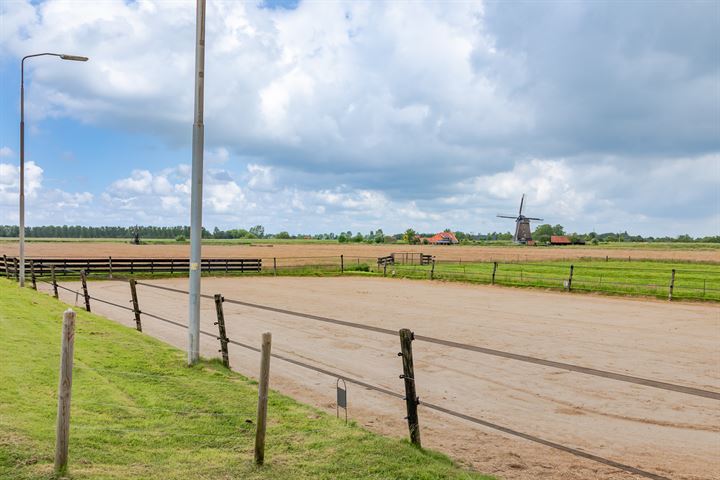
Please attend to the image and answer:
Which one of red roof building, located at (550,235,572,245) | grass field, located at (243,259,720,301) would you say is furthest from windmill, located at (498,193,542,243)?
grass field, located at (243,259,720,301)

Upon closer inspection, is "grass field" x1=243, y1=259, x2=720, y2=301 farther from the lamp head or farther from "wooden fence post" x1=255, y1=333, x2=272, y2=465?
"wooden fence post" x1=255, y1=333, x2=272, y2=465

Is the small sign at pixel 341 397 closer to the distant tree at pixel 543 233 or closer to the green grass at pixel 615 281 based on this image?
the green grass at pixel 615 281

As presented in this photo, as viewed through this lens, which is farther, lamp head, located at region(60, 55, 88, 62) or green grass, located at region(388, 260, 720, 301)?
green grass, located at region(388, 260, 720, 301)

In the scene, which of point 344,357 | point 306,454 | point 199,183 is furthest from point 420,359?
point 306,454

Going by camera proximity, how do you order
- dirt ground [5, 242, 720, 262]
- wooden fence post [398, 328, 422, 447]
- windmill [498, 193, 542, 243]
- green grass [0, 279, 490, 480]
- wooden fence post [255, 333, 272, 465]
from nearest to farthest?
green grass [0, 279, 490, 480] < wooden fence post [255, 333, 272, 465] < wooden fence post [398, 328, 422, 447] < dirt ground [5, 242, 720, 262] < windmill [498, 193, 542, 243]

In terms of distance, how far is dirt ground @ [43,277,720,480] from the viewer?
21.2ft

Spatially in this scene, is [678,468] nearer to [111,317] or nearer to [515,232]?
[111,317]

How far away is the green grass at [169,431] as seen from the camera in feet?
16.1

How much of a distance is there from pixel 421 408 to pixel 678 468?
326 cm

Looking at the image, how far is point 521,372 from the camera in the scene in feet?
33.7

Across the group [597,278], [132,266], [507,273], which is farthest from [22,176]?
[597,278]

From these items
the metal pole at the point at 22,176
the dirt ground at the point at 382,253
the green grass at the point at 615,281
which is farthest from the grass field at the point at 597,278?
the dirt ground at the point at 382,253

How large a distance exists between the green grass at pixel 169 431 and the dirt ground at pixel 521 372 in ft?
3.16

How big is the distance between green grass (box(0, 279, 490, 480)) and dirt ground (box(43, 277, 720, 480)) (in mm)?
964
